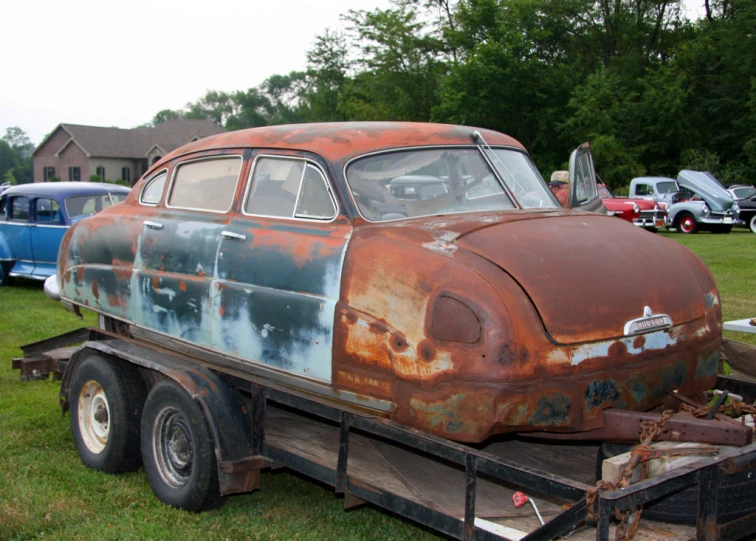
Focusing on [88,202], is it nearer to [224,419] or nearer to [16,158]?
[224,419]

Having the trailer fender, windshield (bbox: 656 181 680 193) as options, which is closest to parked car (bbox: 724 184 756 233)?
windshield (bbox: 656 181 680 193)

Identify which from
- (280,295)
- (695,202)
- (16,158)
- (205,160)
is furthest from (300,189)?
(16,158)

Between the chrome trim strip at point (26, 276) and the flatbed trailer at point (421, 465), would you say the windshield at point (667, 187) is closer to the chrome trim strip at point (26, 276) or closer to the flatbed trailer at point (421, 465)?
the chrome trim strip at point (26, 276)

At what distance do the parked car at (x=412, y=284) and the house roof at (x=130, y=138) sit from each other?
6066cm

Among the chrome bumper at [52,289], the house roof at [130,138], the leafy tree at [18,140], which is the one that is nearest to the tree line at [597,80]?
the house roof at [130,138]

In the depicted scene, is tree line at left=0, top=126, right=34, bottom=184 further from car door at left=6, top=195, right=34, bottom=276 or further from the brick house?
car door at left=6, top=195, right=34, bottom=276

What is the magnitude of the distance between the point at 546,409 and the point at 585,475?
Answer: 0.98 m

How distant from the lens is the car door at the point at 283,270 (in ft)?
13.6

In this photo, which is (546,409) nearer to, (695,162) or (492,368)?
(492,368)

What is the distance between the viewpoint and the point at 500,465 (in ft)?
11.0

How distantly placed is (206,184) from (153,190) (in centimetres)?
75

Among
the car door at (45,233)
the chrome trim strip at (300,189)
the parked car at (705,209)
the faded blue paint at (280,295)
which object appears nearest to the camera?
the faded blue paint at (280,295)

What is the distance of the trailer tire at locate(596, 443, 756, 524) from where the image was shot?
10.7ft

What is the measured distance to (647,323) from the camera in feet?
12.7
